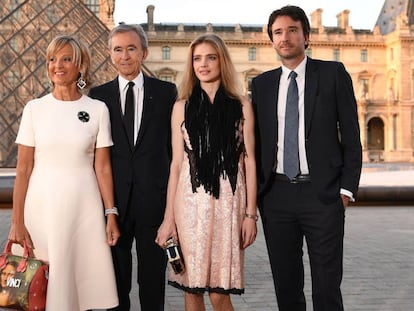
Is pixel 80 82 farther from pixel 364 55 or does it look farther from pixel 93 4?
pixel 364 55

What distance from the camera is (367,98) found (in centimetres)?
5303

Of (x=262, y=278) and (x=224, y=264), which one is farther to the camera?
(x=262, y=278)

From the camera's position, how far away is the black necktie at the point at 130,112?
3031 millimetres

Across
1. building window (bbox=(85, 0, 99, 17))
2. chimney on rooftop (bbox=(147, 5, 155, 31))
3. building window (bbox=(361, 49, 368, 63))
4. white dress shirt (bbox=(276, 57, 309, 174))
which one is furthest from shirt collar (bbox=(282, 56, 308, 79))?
building window (bbox=(361, 49, 368, 63))

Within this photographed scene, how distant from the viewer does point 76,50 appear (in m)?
2.73

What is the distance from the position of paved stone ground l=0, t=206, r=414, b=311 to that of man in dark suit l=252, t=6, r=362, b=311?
44.8 inches

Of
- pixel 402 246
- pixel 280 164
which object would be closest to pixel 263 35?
pixel 402 246

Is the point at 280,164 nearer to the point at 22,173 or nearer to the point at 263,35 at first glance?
the point at 22,173

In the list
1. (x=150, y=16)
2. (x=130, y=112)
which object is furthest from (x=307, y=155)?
(x=150, y=16)

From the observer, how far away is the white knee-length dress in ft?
8.78

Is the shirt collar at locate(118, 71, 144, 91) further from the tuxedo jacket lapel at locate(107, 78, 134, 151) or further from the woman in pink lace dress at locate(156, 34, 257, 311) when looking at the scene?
the woman in pink lace dress at locate(156, 34, 257, 311)

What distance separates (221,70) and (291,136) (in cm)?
45

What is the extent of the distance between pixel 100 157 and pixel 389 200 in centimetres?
964

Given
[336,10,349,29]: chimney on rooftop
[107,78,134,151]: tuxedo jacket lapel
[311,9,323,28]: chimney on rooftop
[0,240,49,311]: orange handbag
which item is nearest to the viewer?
[0,240,49,311]: orange handbag
